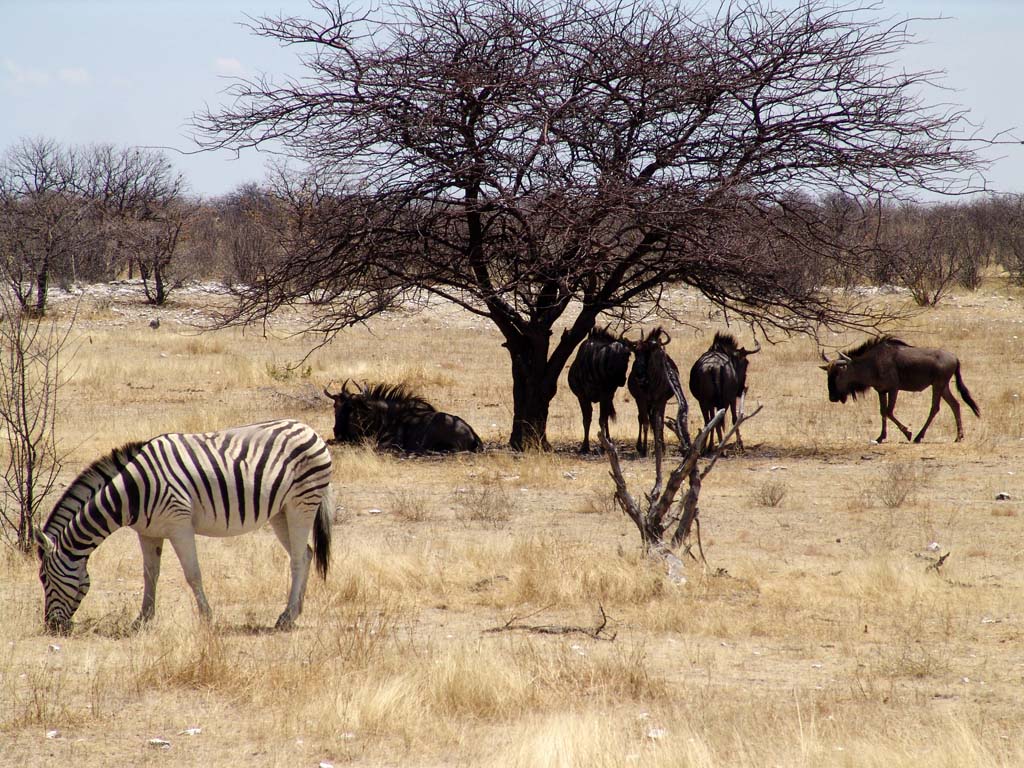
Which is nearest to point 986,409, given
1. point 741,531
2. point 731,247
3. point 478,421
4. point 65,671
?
point 731,247

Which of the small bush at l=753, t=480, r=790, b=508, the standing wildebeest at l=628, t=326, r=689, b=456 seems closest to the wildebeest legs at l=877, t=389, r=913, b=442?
the standing wildebeest at l=628, t=326, r=689, b=456

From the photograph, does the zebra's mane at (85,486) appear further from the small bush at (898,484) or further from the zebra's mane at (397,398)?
the zebra's mane at (397,398)

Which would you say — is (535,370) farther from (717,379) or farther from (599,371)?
(717,379)

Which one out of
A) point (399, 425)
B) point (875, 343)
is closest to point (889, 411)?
point (875, 343)

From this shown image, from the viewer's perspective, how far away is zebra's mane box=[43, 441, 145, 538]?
6918mm

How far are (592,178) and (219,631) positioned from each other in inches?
370

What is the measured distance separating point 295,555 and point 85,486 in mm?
1414

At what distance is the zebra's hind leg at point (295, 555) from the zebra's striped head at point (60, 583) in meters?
1.25

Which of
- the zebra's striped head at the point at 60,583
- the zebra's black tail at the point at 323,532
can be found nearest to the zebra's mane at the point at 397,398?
the zebra's black tail at the point at 323,532

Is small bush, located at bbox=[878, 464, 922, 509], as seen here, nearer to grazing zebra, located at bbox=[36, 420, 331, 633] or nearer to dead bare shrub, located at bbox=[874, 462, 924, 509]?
dead bare shrub, located at bbox=[874, 462, 924, 509]

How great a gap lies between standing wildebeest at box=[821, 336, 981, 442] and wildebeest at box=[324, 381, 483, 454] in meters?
5.74

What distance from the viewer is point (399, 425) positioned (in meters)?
16.1

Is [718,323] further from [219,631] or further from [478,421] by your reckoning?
[219,631]

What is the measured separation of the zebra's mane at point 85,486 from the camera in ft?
22.7
